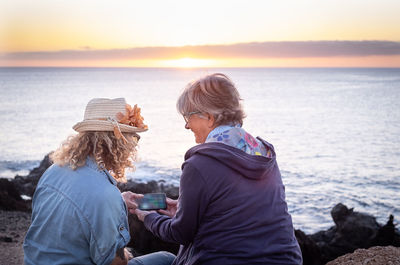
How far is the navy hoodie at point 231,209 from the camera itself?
2.73 meters

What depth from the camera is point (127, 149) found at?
3.21 metres

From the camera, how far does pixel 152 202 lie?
3660mm

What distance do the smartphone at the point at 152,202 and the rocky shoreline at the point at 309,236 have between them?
282 cm

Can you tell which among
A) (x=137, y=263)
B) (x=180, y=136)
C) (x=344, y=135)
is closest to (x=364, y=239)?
(x=137, y=263)

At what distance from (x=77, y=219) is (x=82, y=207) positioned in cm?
9

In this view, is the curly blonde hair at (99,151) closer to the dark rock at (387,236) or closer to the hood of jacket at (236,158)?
the hood of jacket at (236,158)

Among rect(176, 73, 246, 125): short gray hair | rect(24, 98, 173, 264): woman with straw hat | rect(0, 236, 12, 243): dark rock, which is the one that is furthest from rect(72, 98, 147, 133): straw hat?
rect(0, 236, 12, 243): dark rock

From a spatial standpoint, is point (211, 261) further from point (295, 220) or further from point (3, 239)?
point (295, 220)

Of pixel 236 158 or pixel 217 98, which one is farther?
pixel 217 98

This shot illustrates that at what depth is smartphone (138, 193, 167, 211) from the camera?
3637 mm

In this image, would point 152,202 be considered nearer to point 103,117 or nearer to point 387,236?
point 103,117

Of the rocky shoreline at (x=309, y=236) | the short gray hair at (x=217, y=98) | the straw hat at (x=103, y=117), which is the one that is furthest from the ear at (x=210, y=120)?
the rocky shoreline at (x=309, y=236)

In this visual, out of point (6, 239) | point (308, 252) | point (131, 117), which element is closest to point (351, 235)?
point (308, 252)

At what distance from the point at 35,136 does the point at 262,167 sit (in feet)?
100
